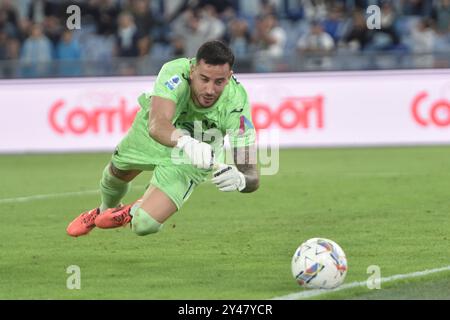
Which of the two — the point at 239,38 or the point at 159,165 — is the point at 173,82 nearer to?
the point at 159,165

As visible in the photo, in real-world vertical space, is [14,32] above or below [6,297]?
above

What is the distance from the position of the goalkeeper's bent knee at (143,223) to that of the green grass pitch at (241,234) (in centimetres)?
33

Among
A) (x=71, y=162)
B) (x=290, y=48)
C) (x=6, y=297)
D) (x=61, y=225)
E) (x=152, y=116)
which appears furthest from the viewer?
(x=290, y=48)

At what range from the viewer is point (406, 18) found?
2112 cm

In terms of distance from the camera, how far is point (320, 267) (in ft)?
26.5

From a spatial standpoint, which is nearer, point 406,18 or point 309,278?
point 309,278

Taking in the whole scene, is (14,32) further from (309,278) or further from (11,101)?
(309,278)

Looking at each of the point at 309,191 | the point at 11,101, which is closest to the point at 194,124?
the point at 309,191

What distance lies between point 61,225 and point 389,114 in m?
8.22

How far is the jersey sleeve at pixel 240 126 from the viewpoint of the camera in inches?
361

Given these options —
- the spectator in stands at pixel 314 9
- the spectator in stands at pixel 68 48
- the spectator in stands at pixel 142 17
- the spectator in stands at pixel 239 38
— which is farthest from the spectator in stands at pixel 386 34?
the spectator in stands at pixel 68 48

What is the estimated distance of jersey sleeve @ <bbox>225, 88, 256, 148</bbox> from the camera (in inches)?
361

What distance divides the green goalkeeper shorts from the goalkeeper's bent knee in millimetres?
251

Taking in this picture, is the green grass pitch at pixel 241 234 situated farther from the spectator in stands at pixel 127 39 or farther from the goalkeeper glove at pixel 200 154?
the spectator in stands at pixel 127 39
